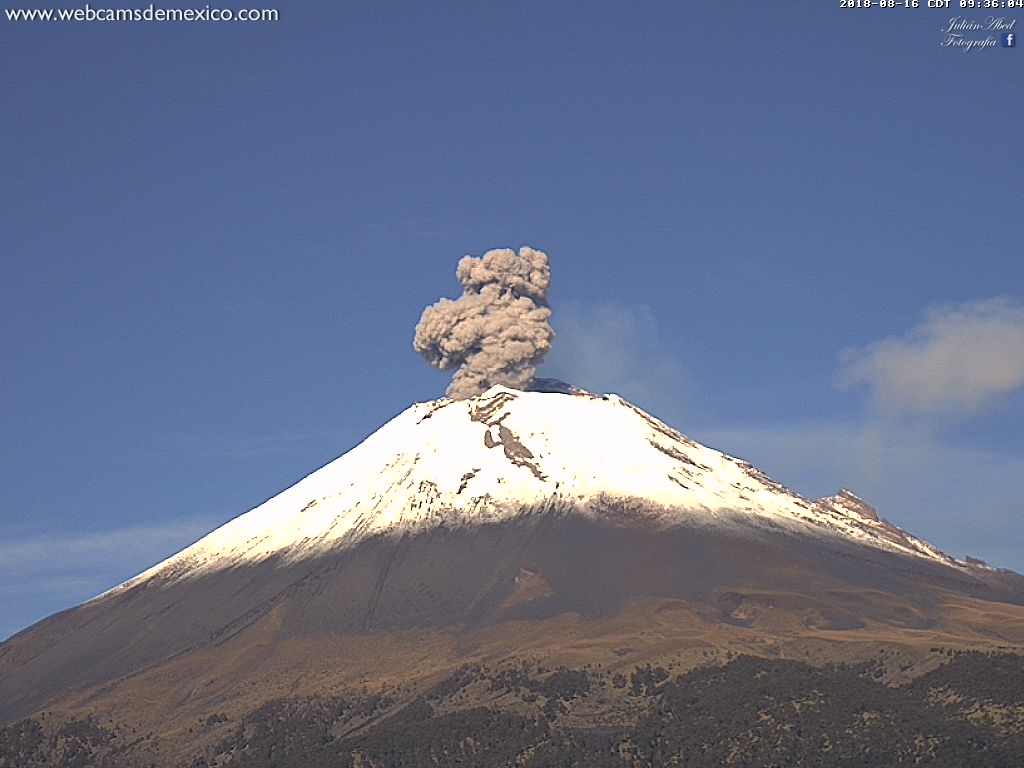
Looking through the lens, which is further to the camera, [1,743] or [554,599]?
[554,599]

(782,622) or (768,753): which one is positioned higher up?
(782,622)

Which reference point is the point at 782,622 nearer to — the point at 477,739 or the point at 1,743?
the point at 477,739

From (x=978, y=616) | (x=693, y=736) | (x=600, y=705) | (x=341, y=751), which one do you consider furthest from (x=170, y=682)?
(x=978, y=616)

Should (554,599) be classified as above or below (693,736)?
A: above

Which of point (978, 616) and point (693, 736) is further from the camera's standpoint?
point (978, 616)

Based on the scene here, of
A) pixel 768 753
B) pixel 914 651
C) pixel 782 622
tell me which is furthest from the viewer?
pixel 782 622

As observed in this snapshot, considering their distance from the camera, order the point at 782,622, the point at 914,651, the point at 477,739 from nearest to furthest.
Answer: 1. the point at 477,739
2. the point at 914,651
3. the point at 782,622

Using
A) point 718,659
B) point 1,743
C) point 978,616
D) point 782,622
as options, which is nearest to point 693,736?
point 718,659

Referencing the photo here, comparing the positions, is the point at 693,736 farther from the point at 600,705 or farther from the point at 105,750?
the point at 105,750

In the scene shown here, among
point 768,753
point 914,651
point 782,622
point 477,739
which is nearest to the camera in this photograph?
point 768,753

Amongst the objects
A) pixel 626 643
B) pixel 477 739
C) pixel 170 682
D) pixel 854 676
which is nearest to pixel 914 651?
pixel 854 676
